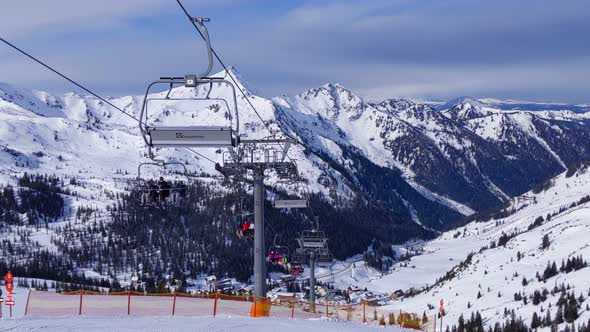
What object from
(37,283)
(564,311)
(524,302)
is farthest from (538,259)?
(37,283)

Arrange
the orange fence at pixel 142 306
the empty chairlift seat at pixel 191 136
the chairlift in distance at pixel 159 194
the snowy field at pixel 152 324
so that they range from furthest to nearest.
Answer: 1. the chairlift in distance at pixel 159 194
2. the orange fence at pixel 142 306
3. the empty chairlift seat at pixel 191 136
4. the snowy field at pixel 152 324

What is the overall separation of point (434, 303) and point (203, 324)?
381 feet

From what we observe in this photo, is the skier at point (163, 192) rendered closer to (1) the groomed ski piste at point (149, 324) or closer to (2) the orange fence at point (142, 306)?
(2) the orange fence at point (142, 306)

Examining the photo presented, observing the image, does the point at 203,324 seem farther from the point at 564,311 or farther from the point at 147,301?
the point at 564,311

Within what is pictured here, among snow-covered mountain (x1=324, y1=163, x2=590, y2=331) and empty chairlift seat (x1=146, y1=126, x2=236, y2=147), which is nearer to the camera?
empty chairlift seat (x1=146, y1=126, x2=236, y2=147)

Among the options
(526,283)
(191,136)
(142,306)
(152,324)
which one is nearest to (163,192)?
(142,306)

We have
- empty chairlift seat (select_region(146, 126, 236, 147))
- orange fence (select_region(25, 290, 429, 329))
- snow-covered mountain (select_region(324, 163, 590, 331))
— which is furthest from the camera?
snow-covered mountain (select_region(324, 163, 590, 331))

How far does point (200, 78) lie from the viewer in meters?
21.3

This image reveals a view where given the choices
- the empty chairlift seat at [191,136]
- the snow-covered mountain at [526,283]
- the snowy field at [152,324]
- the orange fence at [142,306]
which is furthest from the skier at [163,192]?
the snow-covered mountain at [526,283]

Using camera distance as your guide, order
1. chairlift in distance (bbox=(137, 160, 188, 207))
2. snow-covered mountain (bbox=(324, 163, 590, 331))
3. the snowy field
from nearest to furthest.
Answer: the snowy field < chairlift in distance (bbox=(137, 160, 188, 207)) < snow-covered mountain (bbox=(324, 163, 590, 331))

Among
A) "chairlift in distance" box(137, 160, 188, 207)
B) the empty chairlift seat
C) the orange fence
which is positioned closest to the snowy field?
the orange fence

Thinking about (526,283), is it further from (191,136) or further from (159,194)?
Result: (191,136)

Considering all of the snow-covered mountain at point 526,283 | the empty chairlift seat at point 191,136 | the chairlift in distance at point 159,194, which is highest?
the empty chairlift seat at point 191,136

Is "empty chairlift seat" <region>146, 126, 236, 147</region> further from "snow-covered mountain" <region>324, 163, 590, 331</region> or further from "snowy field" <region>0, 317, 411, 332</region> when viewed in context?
"snow-covered mountain" <region>324, 163, 590, 331</region>
